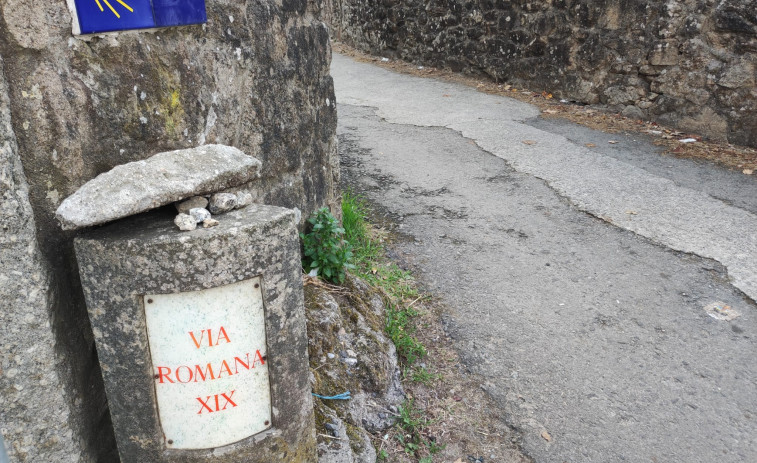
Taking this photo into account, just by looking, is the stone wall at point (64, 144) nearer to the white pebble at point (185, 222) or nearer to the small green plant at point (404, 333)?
the white pebble at point (185, 222)

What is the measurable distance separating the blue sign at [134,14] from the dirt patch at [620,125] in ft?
14.8

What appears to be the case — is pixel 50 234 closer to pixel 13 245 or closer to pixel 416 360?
pixel 13 245

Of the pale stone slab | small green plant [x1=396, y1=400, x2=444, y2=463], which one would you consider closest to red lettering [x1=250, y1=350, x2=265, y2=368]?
the pale stone slab

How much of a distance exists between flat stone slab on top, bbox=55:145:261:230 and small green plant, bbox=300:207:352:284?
124 centimetres

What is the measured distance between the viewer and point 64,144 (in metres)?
1.72

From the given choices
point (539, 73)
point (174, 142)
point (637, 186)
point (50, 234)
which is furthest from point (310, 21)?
point (539, 73)

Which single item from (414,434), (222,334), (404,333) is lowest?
(414,434)

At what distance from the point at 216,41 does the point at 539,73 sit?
5.71m

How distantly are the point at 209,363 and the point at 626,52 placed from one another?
5.77 meters

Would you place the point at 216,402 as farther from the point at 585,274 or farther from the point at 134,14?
the point at 585,274

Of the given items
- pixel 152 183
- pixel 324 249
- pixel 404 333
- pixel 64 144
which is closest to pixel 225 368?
pixel 152 183

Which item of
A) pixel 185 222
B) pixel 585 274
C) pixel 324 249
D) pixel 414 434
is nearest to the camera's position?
pixel 185 222

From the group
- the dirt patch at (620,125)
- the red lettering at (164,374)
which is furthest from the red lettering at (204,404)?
the dirt patch at (620,125)

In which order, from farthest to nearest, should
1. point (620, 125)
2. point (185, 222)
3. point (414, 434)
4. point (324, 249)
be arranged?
point (620, 125) < point (324, 249) < point (414, 434) < point (185, 222)
